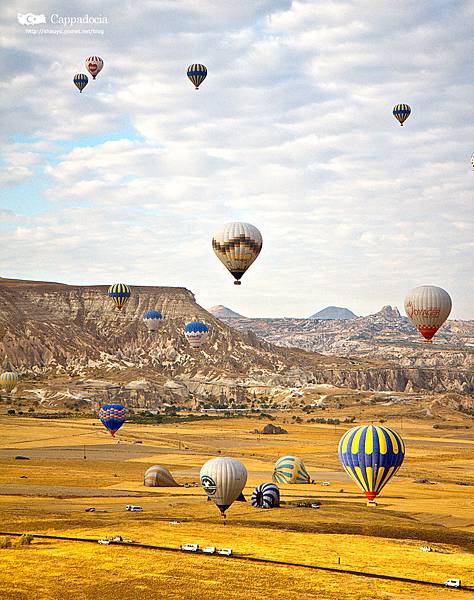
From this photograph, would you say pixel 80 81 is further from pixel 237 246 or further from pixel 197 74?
pixel 237 246

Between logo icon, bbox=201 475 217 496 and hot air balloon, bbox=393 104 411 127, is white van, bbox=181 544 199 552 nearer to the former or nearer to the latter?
logo icon, bbox=201 475 217 496

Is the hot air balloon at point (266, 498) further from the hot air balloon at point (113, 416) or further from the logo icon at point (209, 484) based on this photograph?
the hot air balloon at point (113, 416)

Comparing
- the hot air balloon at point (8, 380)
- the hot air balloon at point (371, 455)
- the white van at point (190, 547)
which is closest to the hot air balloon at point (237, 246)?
→ the hot air balloon at point (371, 455)

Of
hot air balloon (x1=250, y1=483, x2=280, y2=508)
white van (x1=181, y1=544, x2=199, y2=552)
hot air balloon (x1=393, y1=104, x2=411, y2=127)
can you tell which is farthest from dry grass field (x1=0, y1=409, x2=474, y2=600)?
hot air balloon (x1=393, y1=104, x2=411, y2=127)

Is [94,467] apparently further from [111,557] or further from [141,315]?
[141,315]

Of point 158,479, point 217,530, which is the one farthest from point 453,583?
point 158,479

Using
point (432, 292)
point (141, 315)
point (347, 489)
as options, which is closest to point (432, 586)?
point (347, 489)
